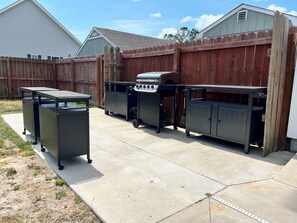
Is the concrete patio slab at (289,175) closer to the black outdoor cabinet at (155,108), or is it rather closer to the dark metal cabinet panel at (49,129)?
the black outdoor cabinet at (155,108)

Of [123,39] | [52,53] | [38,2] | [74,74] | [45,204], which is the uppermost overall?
[38,2]

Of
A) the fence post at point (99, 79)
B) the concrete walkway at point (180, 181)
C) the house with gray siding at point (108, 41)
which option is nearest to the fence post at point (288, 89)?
the concrete walkway at point (180, 181)

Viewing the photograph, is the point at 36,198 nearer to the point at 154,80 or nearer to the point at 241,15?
the point at 154,80

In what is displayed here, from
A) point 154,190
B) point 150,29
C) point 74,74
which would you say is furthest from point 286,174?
point 150,29

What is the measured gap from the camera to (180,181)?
2.73 m

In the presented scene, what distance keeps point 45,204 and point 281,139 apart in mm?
3750

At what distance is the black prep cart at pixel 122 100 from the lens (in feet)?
20.5

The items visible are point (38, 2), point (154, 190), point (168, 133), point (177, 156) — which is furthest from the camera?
point (38, 2)

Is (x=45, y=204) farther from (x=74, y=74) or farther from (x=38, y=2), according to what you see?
(x=38, y=2)

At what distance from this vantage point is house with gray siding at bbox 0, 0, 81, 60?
14461 mm

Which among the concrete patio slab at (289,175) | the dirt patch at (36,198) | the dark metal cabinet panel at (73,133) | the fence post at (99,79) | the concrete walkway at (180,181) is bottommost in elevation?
the dirt patch at (36,198)

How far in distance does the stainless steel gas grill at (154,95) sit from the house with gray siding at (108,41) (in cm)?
1066

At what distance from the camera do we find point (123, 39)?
16797 mm

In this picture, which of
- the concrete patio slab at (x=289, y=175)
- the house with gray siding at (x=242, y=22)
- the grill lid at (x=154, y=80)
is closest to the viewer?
the concrete patio slab at (x=289, y=175)
